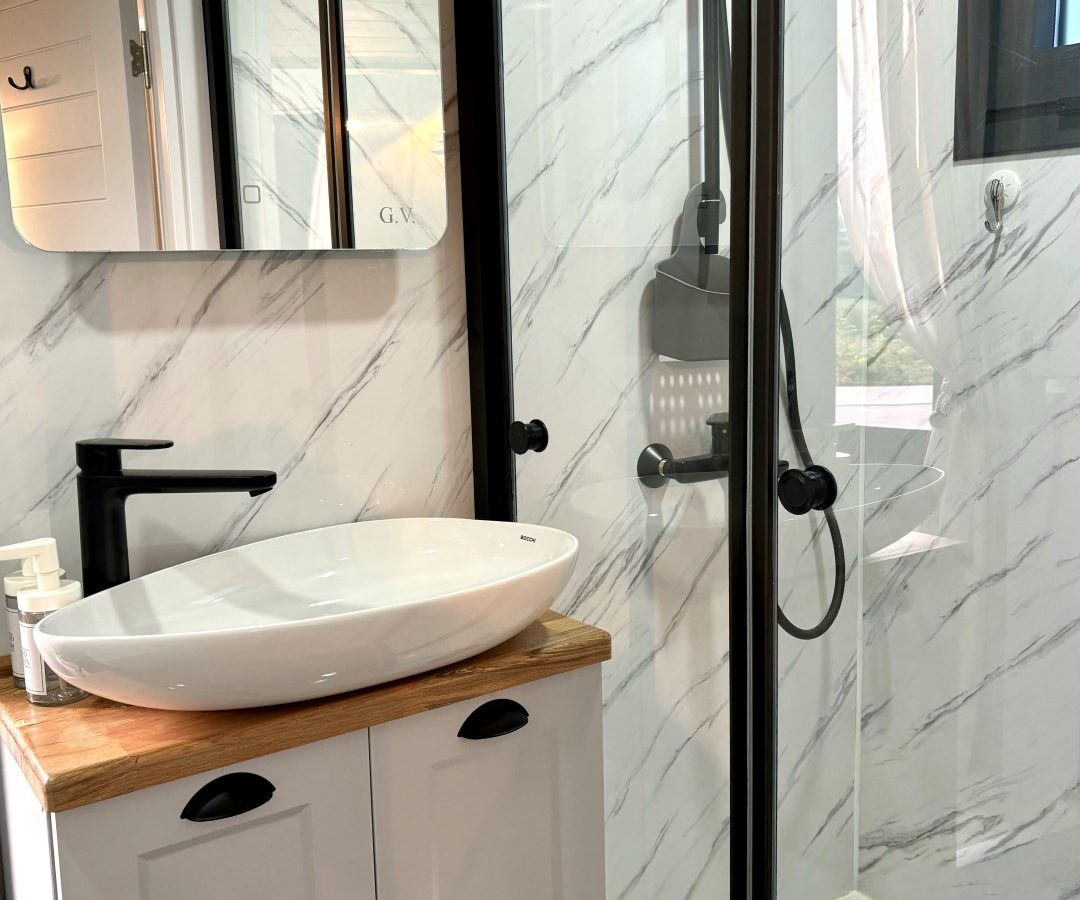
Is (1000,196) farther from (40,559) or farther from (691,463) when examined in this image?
(40,559)

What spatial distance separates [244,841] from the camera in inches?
43.8

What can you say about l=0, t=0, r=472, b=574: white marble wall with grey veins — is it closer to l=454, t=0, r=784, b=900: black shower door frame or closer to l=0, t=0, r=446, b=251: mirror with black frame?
l=0, t=0, r=446, b=251: mirror with black frame

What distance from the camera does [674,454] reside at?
1.38 metres

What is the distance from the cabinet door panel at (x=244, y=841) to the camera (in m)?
1.03

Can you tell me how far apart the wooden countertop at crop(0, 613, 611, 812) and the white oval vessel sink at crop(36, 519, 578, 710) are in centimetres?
3

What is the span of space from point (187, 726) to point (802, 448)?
2.47 ft

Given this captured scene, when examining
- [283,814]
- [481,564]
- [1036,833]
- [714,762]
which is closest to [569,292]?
[481,564]

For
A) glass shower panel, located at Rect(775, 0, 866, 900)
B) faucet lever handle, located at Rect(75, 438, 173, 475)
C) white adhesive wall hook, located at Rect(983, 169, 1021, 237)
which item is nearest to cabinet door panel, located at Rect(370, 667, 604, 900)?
glass shower panel, located at Rect(775, 0, 866, 900)

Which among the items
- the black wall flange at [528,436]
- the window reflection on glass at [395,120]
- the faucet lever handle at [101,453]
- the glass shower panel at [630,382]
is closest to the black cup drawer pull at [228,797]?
the faucet lever handle at [101,453]

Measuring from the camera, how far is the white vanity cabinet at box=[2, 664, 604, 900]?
105 cm

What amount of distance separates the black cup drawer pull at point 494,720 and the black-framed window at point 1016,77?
800 millimetres

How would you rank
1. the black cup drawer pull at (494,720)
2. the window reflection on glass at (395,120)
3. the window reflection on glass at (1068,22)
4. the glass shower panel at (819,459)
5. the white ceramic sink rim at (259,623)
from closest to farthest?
the window reflection on glass at (1068,22) < the white ceramic sink rim at (259,623) < the glass shower panel at (819,459) < the black cup drawer pull at (494,720) < the window reflection on glass at (395,120)

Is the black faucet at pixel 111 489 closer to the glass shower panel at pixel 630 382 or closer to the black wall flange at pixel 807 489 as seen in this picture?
the glass shower panel at pixel 630 382

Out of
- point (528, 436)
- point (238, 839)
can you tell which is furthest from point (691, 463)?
point (238, 839)
